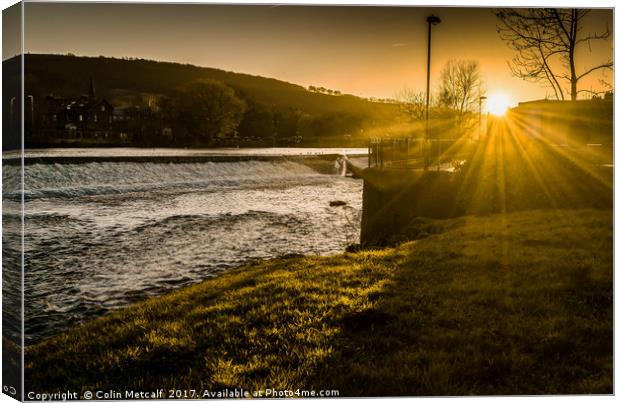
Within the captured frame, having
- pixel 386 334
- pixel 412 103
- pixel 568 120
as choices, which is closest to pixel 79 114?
pixel 412 103

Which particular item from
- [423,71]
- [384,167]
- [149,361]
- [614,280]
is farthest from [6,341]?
[384,167]

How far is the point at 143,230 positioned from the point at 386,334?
8.47 meters

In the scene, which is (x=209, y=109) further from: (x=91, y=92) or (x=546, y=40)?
(x=546, y=40)

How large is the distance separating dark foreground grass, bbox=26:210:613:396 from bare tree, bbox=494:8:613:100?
73.0 inches

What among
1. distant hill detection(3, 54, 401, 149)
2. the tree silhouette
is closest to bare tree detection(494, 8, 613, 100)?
distant hill detection(3, 54, 401, 149)

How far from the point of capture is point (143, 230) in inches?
480

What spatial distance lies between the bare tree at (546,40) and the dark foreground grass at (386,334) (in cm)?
186

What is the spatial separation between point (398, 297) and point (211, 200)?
12.1m

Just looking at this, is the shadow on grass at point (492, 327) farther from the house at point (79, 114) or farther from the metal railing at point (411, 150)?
the house at point (79, 114)

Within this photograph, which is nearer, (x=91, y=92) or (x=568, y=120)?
(x=91, y=92)

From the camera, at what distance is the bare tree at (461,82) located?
6.29 meters

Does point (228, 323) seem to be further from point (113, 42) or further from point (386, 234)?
point (386, 234)

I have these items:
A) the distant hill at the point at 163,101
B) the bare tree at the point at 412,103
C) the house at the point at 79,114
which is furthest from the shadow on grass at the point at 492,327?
the house at the point at 79,114

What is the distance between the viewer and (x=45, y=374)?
4848 mm
